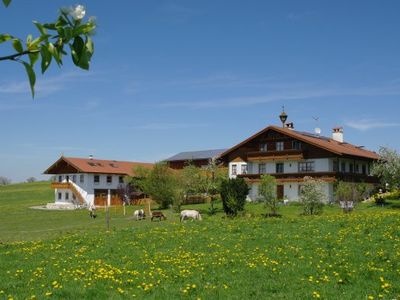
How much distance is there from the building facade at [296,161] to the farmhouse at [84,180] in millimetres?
21927

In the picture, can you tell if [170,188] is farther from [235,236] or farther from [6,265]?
[6,265]

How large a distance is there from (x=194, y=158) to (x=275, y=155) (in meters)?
30.4

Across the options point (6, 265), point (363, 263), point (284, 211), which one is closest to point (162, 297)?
point (363, 263)

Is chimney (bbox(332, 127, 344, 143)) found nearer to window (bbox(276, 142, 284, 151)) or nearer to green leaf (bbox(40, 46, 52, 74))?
window (bbox(276, 142, 284, 151))

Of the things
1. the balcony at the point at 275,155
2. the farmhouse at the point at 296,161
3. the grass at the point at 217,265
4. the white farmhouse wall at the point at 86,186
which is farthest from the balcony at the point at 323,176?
the grass at the point at 217,265

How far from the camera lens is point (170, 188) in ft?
199

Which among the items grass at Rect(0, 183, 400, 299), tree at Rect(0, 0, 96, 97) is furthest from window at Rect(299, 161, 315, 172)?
tree at Rect(0, 0, 96, 97)

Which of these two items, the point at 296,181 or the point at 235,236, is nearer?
the point at 235,236

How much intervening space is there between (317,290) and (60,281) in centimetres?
668

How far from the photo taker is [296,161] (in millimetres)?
62906

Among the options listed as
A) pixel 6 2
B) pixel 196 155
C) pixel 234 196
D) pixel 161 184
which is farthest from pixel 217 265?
pixel 196 155

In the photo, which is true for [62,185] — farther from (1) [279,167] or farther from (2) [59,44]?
(2) [59,44]

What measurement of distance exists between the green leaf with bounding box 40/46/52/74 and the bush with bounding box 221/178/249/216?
39078mm

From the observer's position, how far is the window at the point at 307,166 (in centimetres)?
6162
